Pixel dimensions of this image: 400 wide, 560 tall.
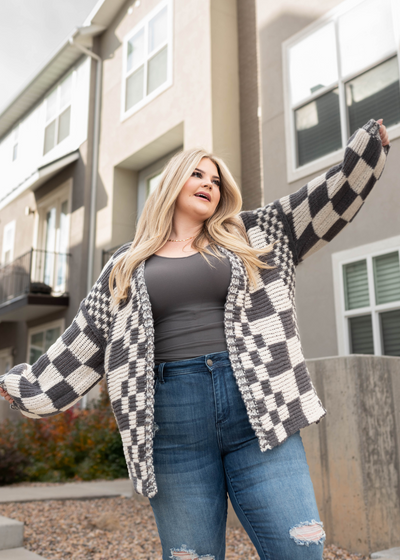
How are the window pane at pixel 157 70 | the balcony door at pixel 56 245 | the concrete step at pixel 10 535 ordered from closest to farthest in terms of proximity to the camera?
the concrete step at pixel 10 535 → the window pane at pixel 157 70 → the balcony door at pixel 56 245

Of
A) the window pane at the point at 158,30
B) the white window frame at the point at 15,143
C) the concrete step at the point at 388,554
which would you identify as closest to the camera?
the concrete step at the point at 388,554

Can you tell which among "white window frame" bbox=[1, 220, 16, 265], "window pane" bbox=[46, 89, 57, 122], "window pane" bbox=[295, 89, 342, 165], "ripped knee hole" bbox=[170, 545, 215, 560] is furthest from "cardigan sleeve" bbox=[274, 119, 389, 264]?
"white window frame" bbox=[1, 220, 16, 265]

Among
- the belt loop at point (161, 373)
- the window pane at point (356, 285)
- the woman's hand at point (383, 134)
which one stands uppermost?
the window pane at point (356, 285)

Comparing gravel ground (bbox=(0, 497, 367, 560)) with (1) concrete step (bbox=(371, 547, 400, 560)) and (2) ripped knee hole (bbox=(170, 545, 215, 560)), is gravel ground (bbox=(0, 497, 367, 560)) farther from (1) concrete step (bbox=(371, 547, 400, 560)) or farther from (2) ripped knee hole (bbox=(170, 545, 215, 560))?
(2) ripped knee hole (bbox=(170, 545, 215, 560))

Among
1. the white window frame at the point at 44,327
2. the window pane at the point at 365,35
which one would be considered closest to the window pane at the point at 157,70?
the window pane at the point at 365,35

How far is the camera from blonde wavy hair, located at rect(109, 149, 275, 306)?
200cm

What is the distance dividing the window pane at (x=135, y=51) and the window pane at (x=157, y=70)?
0.47 meters

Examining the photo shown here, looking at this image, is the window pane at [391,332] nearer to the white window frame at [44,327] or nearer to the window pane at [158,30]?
the window pane at [158,30]

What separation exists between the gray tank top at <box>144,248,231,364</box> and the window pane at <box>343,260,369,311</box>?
4.43m

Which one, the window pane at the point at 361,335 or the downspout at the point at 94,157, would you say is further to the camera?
the downspout at the point at 94,157

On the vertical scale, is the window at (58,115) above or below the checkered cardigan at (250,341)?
above

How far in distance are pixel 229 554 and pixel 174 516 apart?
2.38m

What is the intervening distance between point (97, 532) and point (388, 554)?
232cm

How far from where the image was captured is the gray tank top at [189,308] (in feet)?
6.08
